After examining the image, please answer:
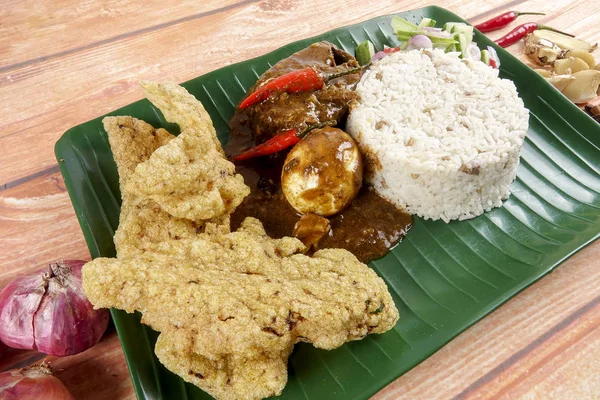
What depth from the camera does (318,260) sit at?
239 cm

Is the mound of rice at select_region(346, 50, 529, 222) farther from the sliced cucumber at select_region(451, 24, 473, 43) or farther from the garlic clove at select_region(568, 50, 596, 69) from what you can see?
the garlic clove at select_region(568, 50, 596, 69)

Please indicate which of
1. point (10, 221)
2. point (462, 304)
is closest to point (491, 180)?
point (462, 304)

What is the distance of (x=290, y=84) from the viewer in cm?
325

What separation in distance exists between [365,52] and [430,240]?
5.64 feet

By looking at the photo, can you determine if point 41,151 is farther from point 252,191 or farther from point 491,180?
point 491,180

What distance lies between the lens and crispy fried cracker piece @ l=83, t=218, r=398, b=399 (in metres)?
2.01

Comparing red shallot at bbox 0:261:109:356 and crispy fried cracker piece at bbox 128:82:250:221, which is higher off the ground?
crispy fried cracker piece at bbox 128:82:250:221

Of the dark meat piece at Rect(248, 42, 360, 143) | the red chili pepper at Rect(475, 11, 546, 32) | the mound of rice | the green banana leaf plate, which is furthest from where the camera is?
the red chili pepper at Rect(475, 11, 546, 32)

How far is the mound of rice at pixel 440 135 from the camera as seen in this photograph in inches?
120

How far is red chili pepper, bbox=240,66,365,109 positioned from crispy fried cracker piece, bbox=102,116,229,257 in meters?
0.64

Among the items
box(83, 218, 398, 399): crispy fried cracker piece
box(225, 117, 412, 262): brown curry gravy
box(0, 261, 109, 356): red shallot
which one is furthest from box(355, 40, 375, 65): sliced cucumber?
box(0, 261, 109, 356): red shallot

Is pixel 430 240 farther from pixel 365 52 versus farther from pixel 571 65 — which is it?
pixel 571 65

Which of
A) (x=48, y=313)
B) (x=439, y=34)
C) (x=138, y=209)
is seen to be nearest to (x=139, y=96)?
(x=138, y=209)

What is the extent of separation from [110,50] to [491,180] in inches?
128
